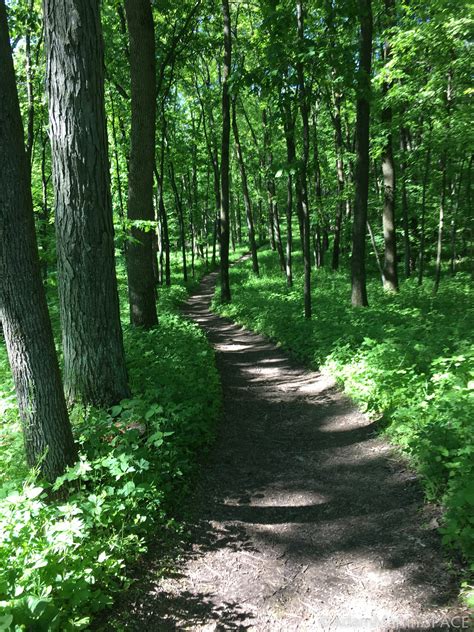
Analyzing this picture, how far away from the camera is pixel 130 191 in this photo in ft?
28.7

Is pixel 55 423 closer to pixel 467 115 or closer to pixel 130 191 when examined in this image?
pixel 130 191

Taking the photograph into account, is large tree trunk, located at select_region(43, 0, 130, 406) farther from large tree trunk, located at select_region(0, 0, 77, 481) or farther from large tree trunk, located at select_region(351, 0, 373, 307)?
large tree trunk, located at select_region(351, 0, 373, 307)

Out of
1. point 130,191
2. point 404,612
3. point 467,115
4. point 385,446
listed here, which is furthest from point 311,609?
point 467,115

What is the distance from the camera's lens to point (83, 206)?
4.42 meters

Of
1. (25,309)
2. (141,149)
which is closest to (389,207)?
(141,149)

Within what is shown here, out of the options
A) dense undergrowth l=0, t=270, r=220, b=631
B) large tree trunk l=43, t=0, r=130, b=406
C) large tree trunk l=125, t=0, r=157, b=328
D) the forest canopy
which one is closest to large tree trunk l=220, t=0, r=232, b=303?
the forest canopy

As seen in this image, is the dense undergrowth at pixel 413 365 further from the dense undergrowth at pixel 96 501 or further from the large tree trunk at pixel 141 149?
the large tree trunk at pixel 141 149

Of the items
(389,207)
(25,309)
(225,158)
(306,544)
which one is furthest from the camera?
(225,158)

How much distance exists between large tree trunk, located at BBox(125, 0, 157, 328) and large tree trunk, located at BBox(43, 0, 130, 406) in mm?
3514

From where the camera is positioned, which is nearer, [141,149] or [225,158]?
[141,149]

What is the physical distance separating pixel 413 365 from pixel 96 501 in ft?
14.2

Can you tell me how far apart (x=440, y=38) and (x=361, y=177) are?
340cm

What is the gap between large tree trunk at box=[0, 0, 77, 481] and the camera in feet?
10.7

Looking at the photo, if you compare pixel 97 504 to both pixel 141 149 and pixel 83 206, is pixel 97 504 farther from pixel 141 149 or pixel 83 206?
pixel 141 149
